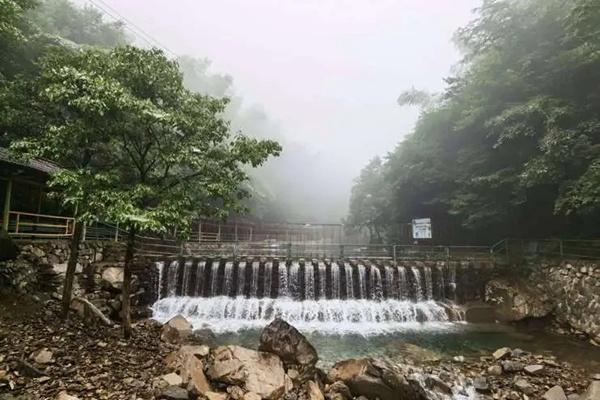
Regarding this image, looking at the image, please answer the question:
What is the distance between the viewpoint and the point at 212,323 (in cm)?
1243

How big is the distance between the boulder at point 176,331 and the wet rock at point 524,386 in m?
8.67

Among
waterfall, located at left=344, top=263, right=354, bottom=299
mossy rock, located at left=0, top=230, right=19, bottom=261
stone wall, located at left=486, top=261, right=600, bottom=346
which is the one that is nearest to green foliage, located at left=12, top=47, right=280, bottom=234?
mossy rock, located at left=0, top=230, right=19, bottom=261

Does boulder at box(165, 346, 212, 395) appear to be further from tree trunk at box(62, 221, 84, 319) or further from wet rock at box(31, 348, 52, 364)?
tree trunk at box(62, 221, 84, 319)

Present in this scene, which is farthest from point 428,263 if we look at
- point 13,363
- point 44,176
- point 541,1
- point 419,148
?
point 44,176

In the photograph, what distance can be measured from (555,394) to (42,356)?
34.4 ft

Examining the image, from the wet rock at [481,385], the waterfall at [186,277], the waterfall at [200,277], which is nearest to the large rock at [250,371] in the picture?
the wet rock at [481,385]

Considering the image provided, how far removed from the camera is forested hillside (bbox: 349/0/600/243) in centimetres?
1198

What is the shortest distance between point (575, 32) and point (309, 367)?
14.9m

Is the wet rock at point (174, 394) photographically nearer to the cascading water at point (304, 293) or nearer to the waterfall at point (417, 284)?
the cascading water at point (304, 293)

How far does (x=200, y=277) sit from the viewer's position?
14875 millimetres

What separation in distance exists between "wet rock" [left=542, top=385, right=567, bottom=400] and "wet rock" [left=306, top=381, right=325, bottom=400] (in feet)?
16.0

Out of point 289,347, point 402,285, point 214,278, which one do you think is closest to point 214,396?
point 289,347

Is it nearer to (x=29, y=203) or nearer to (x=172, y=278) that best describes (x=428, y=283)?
(x=172, y=278)

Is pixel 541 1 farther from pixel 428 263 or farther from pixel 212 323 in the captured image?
pixel 212 323
